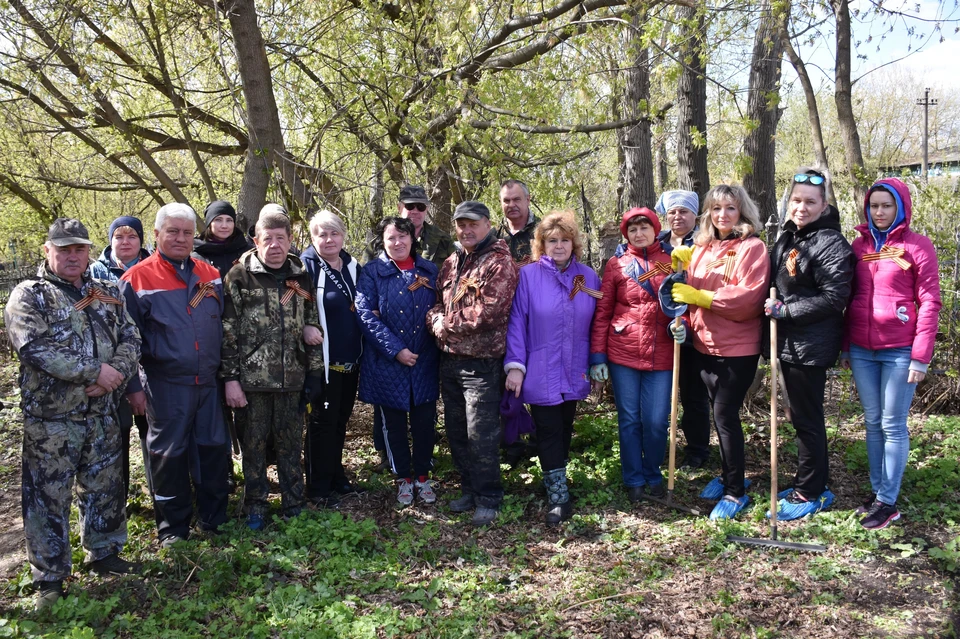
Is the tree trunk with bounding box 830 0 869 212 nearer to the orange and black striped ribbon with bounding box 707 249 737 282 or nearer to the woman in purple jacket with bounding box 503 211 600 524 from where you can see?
the orange and black striped ribbon with bounding box 707 249 737 282

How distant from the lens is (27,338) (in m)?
3.42

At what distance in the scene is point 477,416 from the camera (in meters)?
4.42

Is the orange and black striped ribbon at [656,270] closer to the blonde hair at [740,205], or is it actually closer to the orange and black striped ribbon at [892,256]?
the blonde hair at [740,205]

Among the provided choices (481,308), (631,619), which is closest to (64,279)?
(481,308)

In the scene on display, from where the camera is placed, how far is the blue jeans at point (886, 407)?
4.01m

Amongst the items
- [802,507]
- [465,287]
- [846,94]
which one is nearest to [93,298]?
[465,287]

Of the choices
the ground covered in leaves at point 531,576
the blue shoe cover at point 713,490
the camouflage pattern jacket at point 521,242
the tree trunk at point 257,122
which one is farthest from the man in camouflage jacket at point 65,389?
the blue shoe cover at point 713,490

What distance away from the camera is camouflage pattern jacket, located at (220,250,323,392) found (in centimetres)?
425

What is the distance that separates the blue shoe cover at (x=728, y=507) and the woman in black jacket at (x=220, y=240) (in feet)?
12.6

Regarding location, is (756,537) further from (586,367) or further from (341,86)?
(341,86)

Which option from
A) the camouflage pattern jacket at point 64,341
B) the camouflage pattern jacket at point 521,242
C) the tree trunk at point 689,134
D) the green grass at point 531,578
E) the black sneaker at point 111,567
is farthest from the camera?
the tree trunk at point 689,134

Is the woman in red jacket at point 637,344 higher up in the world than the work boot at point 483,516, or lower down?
higher up

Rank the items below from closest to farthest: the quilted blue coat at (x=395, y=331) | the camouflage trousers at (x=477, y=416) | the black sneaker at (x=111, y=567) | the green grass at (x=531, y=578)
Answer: the green grass at (x=531, y=578) → the black sneaker at (x=111, y=567) → the camouflage trousers at (x=477, y=416) → the quilted blue coat at (x=395, y=331)

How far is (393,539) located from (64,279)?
2513 millimetres
